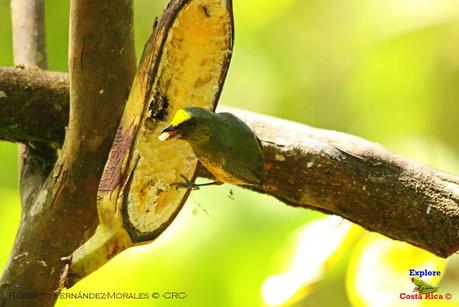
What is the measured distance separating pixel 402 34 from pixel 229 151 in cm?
145

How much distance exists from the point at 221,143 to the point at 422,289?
0.57m

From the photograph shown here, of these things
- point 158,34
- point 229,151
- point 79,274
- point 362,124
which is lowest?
point 362,124

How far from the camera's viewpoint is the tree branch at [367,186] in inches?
61.6

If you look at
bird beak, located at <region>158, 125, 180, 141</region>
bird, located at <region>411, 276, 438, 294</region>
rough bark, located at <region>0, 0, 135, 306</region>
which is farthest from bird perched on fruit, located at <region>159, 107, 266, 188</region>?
bird, located at <region>411, 276, 438, 294</region>

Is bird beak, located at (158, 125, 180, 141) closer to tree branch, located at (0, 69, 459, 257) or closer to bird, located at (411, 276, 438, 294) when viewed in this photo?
tree branch, located at (0, 69, 459, 257)

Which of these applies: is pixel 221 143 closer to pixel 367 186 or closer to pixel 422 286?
pixel 367 186

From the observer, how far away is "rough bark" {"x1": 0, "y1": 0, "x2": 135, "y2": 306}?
146 cm

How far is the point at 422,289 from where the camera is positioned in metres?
1.58

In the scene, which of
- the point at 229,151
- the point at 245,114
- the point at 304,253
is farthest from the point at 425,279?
the point at 229,151

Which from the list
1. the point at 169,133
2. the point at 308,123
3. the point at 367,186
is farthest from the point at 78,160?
the point at 308,123

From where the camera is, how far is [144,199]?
4.31ft

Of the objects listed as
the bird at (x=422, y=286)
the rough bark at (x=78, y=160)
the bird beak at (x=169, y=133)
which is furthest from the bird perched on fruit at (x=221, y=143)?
the bird at (x=422, y=286)

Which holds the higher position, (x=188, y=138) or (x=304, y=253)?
(x=188, y=138)

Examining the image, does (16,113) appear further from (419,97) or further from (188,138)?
(419,97)
